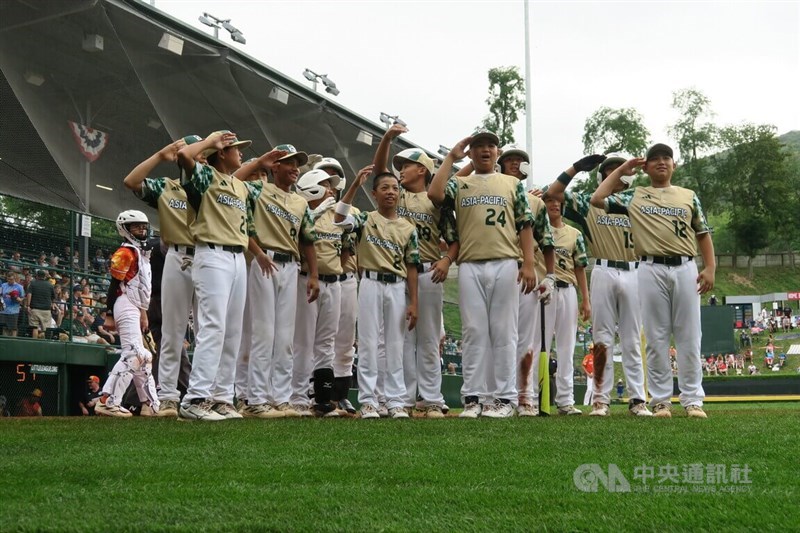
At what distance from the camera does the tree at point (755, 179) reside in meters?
85.9

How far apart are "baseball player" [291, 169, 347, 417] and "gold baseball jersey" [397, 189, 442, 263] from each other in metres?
0.65

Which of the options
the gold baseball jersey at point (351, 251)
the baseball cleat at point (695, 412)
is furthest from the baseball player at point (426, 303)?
the baseball cleat at point (695, 412)

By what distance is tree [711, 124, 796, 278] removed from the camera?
8594 cm

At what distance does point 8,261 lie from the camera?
11945mm

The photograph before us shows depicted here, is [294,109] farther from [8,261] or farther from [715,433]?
[715,433]

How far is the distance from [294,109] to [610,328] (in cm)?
1290

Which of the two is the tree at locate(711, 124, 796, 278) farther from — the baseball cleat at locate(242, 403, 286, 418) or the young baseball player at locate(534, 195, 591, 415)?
the baseball cleat at locate(242, 403, 286, 418)

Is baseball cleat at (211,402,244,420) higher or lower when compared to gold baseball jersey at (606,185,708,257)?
lower

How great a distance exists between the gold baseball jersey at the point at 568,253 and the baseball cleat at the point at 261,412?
345 centimetres

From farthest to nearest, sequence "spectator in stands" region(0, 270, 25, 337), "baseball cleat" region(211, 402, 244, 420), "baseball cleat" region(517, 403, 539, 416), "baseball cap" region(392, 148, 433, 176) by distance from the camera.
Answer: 1. "spectator in stands" region(0, 270, 25, 337)
2. "baseball cap" region(392, 148, 433, 176)
3. "baseball cleat" region(517, 403, 539, 416)
4. "baseball cleat" region(211, 402, 244, 420)

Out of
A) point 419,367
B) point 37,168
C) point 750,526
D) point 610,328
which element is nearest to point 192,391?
point 419,367

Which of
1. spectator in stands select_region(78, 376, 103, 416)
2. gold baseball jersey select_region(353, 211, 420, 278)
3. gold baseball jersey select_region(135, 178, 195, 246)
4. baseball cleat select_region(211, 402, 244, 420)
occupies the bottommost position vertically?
spectator in stands select_region(78, 376, 103, 416)

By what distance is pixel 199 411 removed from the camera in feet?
23.9

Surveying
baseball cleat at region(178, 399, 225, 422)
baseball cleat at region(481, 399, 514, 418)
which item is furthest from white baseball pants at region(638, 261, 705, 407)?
baseball cleat at region(178, 399, 225, 422)
